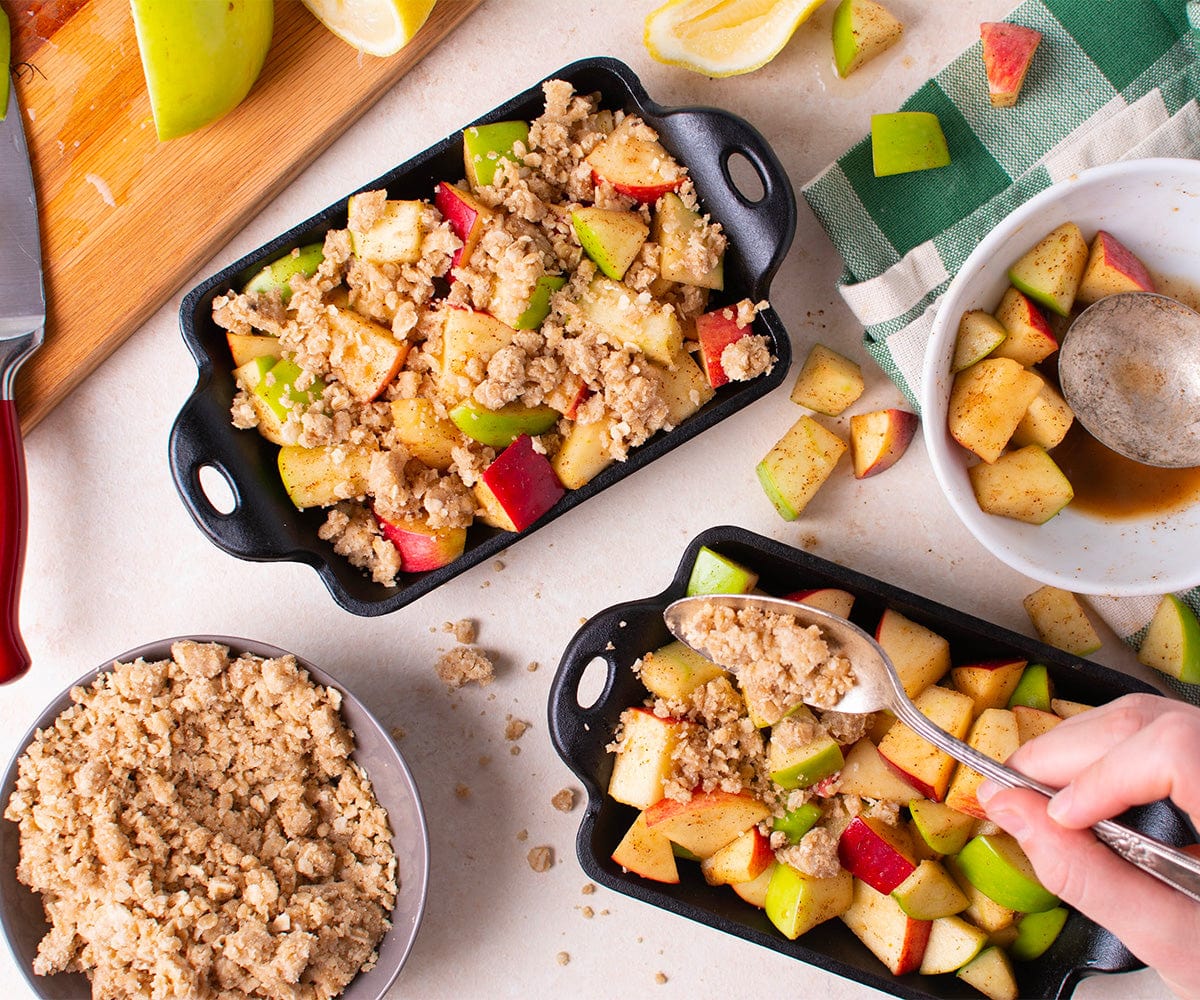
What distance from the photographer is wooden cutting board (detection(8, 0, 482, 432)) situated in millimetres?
1891

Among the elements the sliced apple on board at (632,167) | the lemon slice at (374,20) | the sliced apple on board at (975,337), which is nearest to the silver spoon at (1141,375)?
the sliced apple on board at (975,337)

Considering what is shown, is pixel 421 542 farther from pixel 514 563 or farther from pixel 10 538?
pixel 10 538

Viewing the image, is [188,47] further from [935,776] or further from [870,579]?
[935,776]

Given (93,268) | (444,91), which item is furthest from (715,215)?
(93,268)

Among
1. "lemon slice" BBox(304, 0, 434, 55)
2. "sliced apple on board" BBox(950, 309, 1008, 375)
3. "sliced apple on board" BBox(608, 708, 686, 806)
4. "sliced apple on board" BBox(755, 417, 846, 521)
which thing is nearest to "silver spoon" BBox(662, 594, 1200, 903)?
"sliced apple on board" BBox(608, 708, 686, 806)

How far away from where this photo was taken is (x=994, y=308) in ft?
5.66

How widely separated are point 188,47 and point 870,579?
143 cm

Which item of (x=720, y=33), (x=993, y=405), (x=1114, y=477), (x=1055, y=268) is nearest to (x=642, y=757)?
(x=993, y=405)

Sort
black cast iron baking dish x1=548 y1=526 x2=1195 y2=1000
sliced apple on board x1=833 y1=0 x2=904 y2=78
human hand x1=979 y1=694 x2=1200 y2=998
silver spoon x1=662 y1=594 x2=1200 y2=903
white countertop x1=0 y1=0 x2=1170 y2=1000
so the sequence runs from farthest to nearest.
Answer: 1. white countertop x1=0 y1=0 x2=1170 y2=1000
2. sliced apple on board x1=833 y1=0 x2=904 y2=78
3. black cast iron baking dish x1=548 y1=526 x2=1195 y2=1000
4. silver spoon x1=662 y1=594 x2=1200 y2=903
5. human hand x1=979 y1=694 x2=1200 y2=998

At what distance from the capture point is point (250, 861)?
5.85 ft

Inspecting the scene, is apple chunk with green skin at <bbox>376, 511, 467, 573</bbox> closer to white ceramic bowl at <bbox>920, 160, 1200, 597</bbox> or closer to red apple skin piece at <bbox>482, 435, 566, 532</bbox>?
red apple skin piece at <bbox>482, 435, 566, 532</bbox>

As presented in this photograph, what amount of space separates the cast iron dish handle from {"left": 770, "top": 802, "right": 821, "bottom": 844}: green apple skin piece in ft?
2.93

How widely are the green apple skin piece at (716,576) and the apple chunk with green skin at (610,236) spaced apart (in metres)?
0.51

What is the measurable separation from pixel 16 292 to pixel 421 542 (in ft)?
2.95
